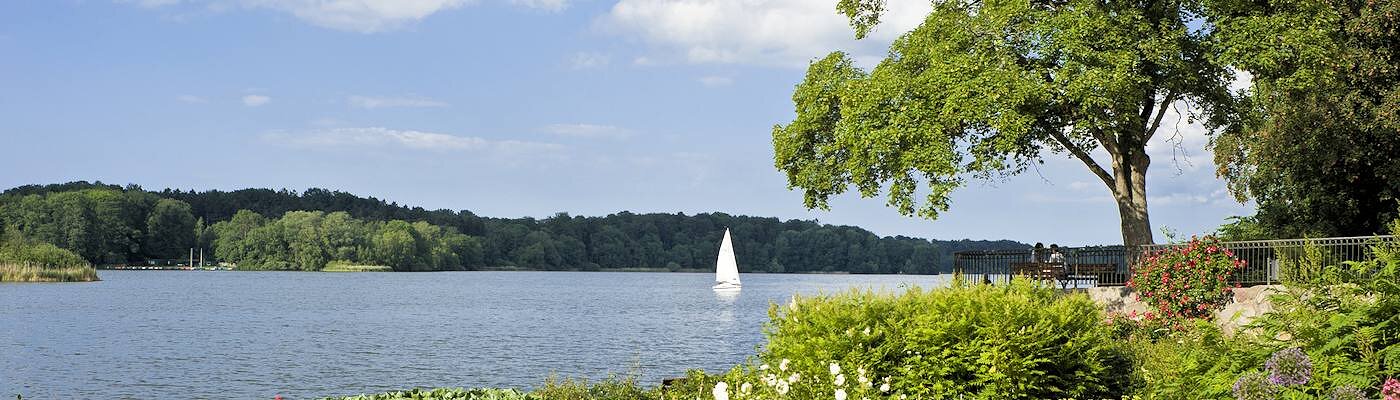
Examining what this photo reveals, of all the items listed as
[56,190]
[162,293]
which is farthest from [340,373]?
[56,190]

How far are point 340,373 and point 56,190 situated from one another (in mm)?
157932

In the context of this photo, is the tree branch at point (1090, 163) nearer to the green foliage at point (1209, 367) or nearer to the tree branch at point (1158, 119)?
the tree branch at point (1158, 119)

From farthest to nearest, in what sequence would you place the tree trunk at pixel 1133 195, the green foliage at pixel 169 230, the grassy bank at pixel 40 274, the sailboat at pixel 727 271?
the green foliage at pixel 169 230
the grassy bank at pixel 40 274
the sailboat at pixel 727 271
the tree trunk at pixel 1133 195

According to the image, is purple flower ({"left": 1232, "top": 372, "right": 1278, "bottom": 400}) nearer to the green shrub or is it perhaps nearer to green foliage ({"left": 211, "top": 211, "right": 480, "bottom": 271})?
the green shrub

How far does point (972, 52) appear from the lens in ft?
83.4

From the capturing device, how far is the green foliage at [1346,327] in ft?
20.0

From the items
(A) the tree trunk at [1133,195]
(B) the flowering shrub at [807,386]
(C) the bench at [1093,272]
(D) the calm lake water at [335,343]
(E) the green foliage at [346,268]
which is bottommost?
(D) the calm lake water at [335,343]

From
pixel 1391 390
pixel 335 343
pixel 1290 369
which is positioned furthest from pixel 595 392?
pixel 335 343

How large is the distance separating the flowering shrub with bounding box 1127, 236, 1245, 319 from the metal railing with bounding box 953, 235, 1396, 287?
68 cm

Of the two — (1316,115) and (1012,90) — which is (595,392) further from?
(1316,115)

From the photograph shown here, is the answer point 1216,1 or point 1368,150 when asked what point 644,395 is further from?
point 1368,150

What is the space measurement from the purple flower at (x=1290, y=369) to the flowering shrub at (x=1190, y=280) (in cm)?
1374

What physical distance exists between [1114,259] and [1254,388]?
65.9 feet

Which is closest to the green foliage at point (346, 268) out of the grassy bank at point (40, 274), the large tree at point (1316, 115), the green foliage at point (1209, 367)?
the grassy bank at point (40, 274)
